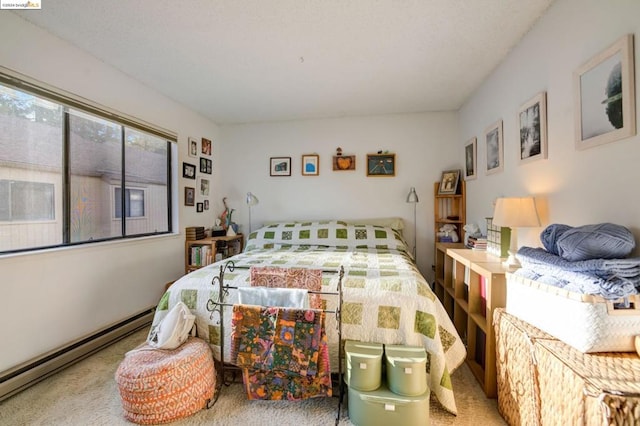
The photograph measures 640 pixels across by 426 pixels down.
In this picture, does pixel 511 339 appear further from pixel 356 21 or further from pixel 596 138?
pixel 356 21

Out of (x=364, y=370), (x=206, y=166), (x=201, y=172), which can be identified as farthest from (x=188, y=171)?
(x=364, y=370)

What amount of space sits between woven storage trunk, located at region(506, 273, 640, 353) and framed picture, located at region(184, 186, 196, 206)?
3519 mm

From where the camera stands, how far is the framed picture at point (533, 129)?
1.71 meters

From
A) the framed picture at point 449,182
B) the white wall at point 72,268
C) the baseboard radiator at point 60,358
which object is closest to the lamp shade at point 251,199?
the white wall at point 72,268

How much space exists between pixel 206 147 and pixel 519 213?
3.70m

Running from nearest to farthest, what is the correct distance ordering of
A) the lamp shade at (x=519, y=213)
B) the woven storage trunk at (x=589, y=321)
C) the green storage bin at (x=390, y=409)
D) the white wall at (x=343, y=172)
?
1. the woven storage trunk at (x=589, y=321)
2. the green storage bin at (x=390, y=409)
3. the lamp shade at (x=519, y=213)
4. the white wall at (x=343, y=172)

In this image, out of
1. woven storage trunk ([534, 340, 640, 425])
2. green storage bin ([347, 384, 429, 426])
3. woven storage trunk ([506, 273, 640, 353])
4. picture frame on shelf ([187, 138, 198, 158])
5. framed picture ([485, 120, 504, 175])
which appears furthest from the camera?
picture frame on shelf ([187, 138, 198, 158])

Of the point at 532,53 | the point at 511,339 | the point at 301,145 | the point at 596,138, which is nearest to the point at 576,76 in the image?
the point at 596,138

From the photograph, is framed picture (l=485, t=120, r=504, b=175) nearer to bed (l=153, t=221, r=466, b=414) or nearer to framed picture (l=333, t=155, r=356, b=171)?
bed (l=153, t=221, r=466, b=414)

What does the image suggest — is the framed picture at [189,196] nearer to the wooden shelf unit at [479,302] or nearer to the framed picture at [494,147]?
the wooden shelf unit at [479,302]

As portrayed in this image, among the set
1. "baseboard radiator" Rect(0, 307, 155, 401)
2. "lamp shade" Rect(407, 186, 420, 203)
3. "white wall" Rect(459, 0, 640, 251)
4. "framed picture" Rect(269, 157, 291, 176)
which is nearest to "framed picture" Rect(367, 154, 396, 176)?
"lamp shade" Rect(407, 186, 420, 203)

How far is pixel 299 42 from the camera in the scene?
6.66 feet

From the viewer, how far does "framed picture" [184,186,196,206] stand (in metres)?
3.36

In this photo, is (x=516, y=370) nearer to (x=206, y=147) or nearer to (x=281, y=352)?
(x=281, y=352)
